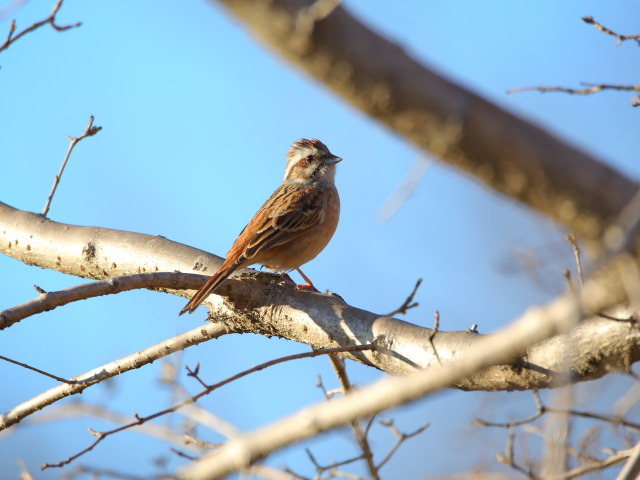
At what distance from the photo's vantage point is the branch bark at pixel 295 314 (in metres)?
3.10

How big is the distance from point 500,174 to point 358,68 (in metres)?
0.44

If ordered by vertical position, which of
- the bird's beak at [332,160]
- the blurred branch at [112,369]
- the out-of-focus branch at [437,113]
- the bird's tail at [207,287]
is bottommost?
the out-of-focus branch at [437,113]

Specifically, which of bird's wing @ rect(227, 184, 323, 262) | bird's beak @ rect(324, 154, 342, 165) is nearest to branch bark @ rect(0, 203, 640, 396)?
bird's wing @ rect(227, 184, 323, 262)

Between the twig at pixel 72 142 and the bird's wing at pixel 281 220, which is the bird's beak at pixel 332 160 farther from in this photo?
the twig at pixel 72 142

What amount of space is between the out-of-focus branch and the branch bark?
0.79ft

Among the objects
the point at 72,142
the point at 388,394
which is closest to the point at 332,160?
the point at 72,142

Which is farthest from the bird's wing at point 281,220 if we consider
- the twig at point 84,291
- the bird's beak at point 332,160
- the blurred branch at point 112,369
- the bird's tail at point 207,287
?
the twig at point 84,291

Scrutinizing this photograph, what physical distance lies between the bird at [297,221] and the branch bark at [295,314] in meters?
0.96

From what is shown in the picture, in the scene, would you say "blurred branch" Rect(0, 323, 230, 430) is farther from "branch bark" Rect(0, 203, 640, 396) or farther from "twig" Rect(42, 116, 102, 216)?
"twig" Rect(42, 116, 102, 216)

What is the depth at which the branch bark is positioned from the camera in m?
3.10

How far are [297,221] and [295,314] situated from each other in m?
2.56

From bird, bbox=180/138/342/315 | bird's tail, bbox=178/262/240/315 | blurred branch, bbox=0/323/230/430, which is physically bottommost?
blurred branch, bbox=0/323/230/430

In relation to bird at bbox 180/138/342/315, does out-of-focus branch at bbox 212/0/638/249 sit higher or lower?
lower

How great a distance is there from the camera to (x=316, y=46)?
5.47 feet
